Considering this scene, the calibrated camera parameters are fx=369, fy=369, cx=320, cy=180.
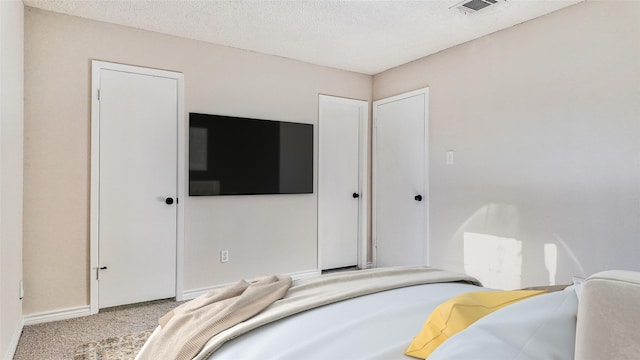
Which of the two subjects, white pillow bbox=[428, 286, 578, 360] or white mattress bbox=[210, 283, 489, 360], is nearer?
white pillow bbox=[428, 286, 578, 360]

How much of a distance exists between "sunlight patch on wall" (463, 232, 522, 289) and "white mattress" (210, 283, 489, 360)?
77.1 inches

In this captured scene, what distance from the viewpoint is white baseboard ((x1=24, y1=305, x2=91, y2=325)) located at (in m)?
2.89

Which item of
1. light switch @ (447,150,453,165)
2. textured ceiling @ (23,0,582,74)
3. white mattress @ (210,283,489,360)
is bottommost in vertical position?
white mattress @ (210,283,489,360)

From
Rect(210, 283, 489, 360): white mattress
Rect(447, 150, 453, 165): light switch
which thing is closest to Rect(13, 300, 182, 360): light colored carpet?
Rect(210, 283, 489, 360): white mattress

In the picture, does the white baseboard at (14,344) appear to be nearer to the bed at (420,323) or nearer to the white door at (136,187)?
the white door at (136,187)

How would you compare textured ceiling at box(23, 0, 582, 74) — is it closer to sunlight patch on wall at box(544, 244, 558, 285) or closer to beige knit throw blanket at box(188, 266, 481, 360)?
sunlight patch on wall at box(544, 244, 558, 285)

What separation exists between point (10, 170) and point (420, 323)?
8.57 ft

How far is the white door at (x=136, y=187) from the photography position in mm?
3189

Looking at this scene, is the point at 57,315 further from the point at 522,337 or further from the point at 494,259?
the point at 494,259

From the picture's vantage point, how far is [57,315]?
2980mm

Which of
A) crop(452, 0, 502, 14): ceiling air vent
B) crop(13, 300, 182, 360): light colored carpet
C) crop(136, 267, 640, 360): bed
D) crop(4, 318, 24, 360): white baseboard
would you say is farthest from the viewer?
crop(452, 0, 502, 14): ceiling air vent

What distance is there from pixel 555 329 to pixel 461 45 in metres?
3.46

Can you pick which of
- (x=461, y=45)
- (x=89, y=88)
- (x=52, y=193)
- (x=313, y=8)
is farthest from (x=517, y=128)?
(x=52, y=193)

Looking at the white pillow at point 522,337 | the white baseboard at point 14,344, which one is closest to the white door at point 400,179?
the white pillow at point 522,337
